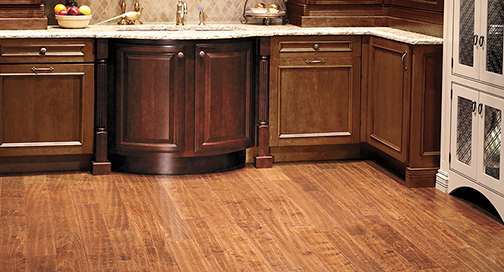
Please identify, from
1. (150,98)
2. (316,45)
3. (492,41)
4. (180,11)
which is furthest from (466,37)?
(180,11)

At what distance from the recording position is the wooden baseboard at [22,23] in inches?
245

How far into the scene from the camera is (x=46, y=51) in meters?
6.13

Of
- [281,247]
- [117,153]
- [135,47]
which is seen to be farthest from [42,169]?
[281,247]

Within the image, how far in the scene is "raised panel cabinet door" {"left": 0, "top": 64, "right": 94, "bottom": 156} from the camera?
20.1 feet

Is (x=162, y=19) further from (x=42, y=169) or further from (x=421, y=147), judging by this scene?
(x=421, y=147)

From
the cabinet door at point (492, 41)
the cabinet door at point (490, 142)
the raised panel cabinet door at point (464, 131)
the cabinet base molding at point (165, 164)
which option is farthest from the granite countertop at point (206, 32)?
the cabinet base molding at point (165, 164)

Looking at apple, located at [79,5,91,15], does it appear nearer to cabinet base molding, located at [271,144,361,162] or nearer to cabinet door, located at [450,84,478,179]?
cabinet base molding, located at [271,144,361,162]

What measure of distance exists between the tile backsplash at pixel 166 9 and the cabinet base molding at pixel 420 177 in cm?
185

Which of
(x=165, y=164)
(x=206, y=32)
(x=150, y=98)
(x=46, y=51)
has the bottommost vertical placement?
(x=165, y=164)

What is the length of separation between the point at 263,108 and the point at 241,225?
1.53 metres

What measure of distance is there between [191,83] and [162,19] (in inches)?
35.5

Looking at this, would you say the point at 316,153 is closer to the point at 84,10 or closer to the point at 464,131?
the point at 464,131

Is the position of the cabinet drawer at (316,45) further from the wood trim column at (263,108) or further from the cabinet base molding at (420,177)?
the cabinet base molding at (420,177)

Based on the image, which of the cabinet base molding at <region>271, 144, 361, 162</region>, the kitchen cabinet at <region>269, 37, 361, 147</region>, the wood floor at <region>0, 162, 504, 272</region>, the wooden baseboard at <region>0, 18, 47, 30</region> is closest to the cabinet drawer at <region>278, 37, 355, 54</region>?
the kitchen cabinet at <region>269, 37, 361, 147</region>
